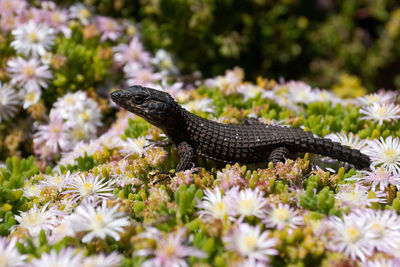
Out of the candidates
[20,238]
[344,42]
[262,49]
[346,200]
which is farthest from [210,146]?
[344,42]

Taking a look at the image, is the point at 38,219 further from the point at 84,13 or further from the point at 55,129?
the point at 84,13

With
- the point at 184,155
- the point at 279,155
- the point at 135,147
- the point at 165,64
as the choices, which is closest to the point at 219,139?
the point at 184,155

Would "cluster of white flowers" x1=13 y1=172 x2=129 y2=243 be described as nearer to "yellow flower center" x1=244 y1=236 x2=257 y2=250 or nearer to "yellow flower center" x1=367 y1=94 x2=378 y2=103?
"yellow flower center" x1=244 y1=236 x2=257 y2=250

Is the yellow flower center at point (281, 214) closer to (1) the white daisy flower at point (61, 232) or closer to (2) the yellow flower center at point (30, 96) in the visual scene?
(1) the white daisy flower at point (61, 232)

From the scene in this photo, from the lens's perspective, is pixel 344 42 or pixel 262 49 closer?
pixel 262 49

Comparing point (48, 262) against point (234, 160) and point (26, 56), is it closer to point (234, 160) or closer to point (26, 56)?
point (234, 160)
